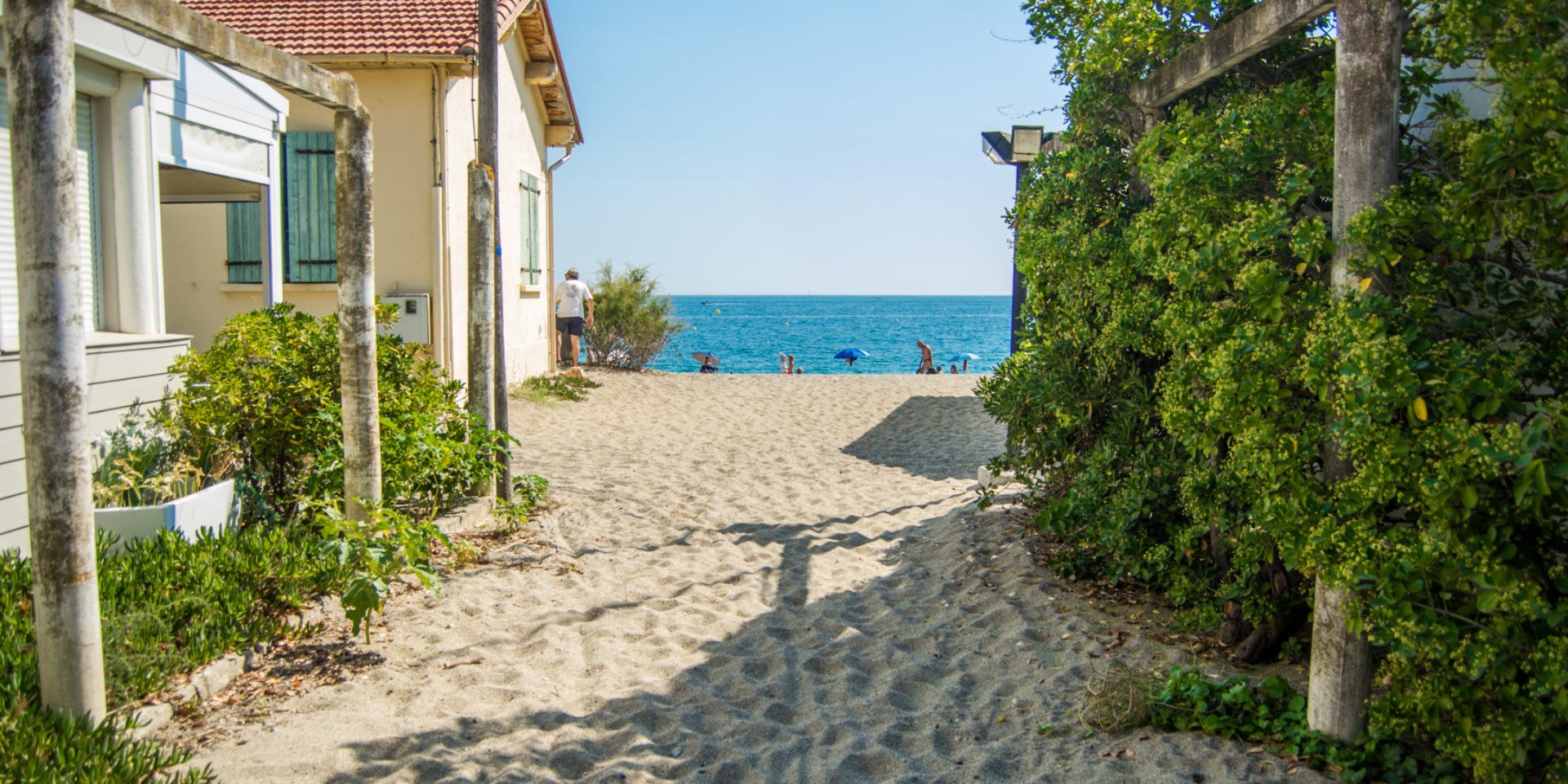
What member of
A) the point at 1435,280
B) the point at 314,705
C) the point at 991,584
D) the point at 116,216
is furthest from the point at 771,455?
the point at 1435,280

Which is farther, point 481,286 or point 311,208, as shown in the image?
point 311,208

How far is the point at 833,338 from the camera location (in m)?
81.3

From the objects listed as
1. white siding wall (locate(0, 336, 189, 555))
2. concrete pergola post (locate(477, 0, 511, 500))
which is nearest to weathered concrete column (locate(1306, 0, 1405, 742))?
concrete pergola post (locate(477, 0, 511, 500))

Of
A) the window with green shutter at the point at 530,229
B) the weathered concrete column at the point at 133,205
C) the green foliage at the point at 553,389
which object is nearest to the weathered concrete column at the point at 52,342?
the weathered concrete column at the point at 133,205

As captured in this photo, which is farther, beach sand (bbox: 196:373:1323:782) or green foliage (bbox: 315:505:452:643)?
green foliage (bbox: 315:505:452:643)

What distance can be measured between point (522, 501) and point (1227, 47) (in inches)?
207

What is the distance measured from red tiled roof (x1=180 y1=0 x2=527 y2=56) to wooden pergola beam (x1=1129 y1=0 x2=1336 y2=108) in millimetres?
7895

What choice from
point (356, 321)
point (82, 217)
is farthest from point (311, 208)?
point (356, 321)

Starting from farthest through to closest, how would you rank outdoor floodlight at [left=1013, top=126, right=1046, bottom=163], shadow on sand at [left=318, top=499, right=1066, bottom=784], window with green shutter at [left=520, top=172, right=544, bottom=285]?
window with green shutter at [left=520, top=172, right=544, bottom=285] → outdoor floodlight at [left=1013, top=126, right=1046, bottom=163] → shadow on sand at [left=318, top=499, right=1066, bottom=784]

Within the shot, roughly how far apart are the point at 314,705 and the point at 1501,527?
12.9 ft

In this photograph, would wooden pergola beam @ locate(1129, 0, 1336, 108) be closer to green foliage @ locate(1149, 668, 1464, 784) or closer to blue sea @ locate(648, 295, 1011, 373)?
green foliage @ locate(1149, 668, 1464, 784)

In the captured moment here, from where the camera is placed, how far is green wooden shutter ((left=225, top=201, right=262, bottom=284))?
10648mm

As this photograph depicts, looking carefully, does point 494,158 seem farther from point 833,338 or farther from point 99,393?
point 833,338

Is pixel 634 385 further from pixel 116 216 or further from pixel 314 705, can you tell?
pixel 314 705
